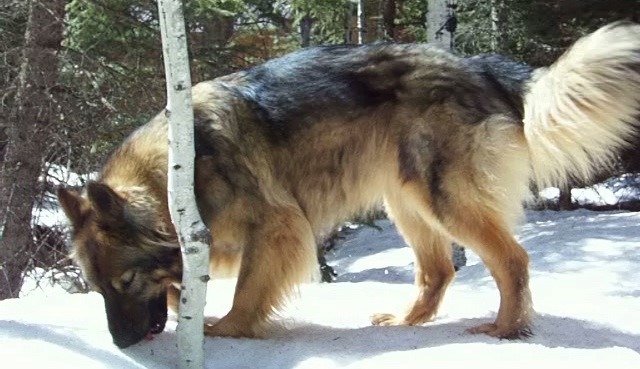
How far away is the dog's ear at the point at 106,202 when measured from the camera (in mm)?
3637

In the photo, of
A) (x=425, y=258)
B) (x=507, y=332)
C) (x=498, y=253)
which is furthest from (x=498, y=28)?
(x=507, y=332)

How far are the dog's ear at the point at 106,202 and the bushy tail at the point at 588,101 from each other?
2.25 metres

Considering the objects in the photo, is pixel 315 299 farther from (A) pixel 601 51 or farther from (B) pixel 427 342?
(A) pixel 601 51

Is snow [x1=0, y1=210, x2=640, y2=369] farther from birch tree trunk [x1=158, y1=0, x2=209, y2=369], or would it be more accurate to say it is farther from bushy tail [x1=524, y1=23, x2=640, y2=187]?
bushy tail [x1=524, y1=23, x2=640, y2=187]

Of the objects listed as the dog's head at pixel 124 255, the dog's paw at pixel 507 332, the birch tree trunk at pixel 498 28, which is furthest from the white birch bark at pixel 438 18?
the birch tree trunk at pixel 498 28

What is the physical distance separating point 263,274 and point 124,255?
2.48 ft

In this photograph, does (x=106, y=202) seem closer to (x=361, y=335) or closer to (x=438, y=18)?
(x=361, y=335)

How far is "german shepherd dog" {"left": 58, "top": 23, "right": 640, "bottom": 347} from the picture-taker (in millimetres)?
3877

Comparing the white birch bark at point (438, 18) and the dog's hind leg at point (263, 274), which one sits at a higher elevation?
the white birch bark at point (438, 18)

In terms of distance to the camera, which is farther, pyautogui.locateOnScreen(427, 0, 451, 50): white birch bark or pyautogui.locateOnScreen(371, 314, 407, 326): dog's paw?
pyautogui.locateOnScreen(427, 0, 451, 50): white birch bark

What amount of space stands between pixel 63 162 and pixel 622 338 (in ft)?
19.9

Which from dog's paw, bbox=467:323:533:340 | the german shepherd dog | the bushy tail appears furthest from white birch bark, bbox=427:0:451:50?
dog's paw, bbox=467:323:533:340

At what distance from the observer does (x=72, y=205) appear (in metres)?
3.80

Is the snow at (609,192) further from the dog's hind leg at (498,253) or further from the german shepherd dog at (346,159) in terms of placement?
the dog's hind leg at (498,253)
